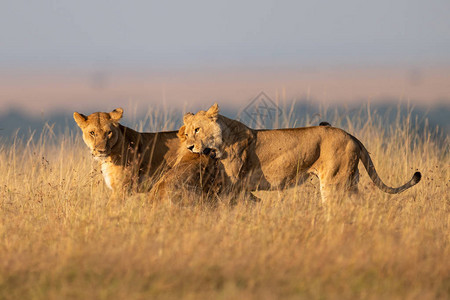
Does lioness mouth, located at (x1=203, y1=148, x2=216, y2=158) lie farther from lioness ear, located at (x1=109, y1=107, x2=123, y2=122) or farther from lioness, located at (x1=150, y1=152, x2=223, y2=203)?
lioness ear, located at (x1=109, y1=107, x2=123, y2=122)

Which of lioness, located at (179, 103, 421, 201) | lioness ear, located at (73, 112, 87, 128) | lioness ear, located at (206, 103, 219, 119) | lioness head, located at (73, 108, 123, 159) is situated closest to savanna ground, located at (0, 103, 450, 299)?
lioness, located at (179, 103, 421, 201)

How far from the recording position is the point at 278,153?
307 inches

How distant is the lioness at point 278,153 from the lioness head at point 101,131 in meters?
0.84

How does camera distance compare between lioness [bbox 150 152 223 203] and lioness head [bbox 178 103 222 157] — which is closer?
lioness [bbox 150 152 223 203]

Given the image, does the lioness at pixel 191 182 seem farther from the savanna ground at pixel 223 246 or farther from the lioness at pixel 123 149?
the lioness at pixel 123 149

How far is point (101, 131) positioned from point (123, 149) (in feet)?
1.22

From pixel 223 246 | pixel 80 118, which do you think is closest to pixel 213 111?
pixel 80 118

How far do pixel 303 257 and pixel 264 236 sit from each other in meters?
0.74

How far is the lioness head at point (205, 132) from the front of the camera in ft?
24.8

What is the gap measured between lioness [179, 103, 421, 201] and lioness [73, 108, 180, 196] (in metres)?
0.69

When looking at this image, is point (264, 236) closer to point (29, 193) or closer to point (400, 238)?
point (400, 238)

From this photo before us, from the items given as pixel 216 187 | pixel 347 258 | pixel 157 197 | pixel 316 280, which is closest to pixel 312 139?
pixel 216 187

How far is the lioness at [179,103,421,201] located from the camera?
7.64 meters

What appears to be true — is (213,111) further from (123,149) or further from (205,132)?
(123,149)
